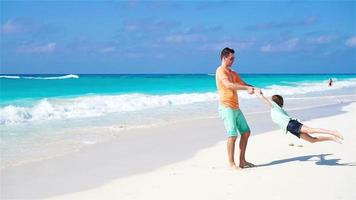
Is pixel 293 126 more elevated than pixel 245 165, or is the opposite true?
pixel 293 126

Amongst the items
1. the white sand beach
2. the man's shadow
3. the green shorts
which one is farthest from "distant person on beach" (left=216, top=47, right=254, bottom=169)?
the man's shadow

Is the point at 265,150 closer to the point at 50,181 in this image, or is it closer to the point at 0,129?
the point at 50,181

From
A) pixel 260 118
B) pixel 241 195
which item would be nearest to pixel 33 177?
pixel 241 195

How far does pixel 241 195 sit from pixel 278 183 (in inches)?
27.1

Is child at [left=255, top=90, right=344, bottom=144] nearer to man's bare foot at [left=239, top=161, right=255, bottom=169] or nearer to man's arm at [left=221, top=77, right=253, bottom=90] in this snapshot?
man's arm at [left=221, top=77, right=253, bottom=90]

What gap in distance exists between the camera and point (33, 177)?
6.35 meters

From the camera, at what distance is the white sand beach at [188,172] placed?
215 inches

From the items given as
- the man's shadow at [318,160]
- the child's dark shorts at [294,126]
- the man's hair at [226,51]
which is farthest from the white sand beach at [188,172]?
the man's hair at [226,51]

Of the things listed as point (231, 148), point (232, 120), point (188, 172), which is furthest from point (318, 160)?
point (188, 172)

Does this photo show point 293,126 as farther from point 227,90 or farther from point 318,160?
point 227,90

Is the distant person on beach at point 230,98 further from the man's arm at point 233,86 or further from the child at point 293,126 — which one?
the child at point 293,126

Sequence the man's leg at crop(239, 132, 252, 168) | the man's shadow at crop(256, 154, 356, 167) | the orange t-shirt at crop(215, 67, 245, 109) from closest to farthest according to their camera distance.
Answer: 1. the orange t-shirt at crop(215, 67, 245, 109)
2. the man's leg at crop(239, 132, 252, 168)
3. the man's shadow at crop(256, 154, 356, 167)

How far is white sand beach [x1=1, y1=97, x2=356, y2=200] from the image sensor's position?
547cm

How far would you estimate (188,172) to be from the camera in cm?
645
